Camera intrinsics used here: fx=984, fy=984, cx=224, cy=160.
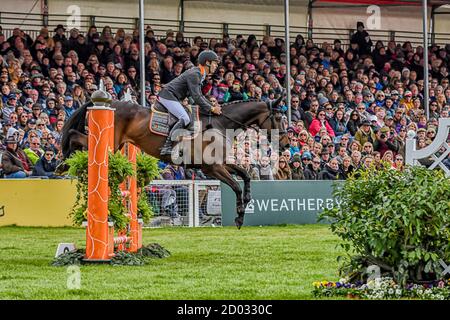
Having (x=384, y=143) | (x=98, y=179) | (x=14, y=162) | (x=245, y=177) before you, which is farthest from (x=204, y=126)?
(x=384, y=143)

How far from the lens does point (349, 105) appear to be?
88.3 feet

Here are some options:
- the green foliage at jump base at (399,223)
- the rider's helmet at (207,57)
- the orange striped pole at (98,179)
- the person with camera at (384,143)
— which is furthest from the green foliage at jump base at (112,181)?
the person with camera at (384,143)

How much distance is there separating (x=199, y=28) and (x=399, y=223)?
22180mm

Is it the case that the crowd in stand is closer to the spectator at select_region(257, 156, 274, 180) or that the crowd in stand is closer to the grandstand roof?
the spectator at select_region(257, 156, 274, 180)

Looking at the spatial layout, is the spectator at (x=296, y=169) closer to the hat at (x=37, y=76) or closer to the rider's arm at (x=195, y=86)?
the hat at (x=37, y=76)

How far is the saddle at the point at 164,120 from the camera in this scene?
1519 centimetres

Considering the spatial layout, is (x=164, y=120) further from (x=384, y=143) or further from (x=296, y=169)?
(x=384, y=143)

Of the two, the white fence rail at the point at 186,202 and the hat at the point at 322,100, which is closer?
the white fence rail at the point at 186,202

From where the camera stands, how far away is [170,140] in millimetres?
15250

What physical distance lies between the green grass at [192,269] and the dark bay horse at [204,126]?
3.68 feet

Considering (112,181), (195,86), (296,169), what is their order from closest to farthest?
(112,181) < (195,86) < (296,169)

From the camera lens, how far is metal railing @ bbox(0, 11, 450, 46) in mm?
27234

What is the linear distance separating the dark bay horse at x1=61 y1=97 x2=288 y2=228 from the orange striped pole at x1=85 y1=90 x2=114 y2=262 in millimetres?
3007
